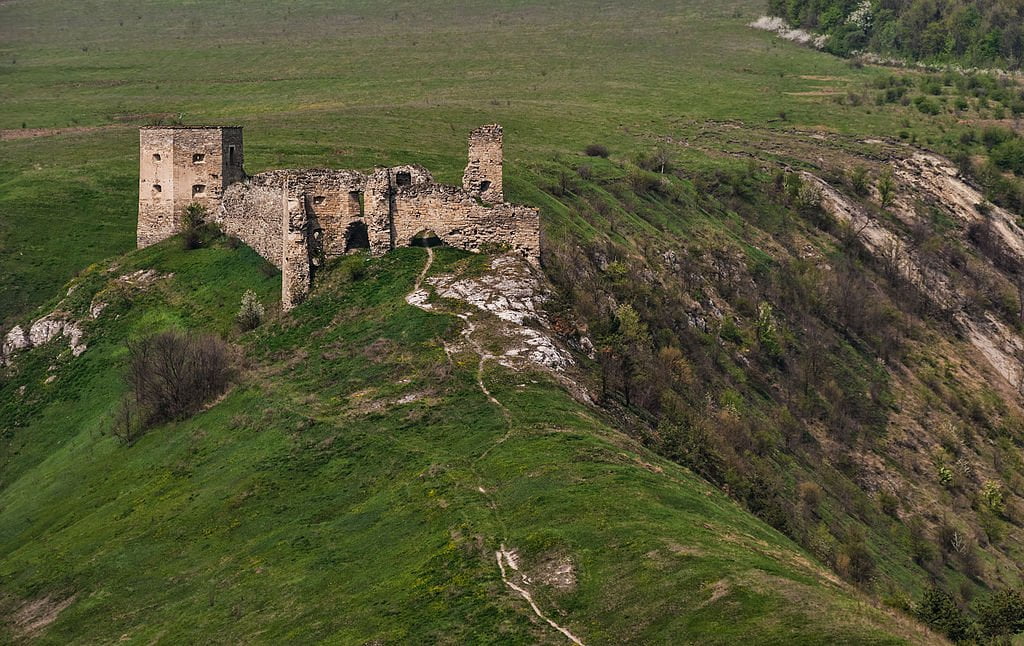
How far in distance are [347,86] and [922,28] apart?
93339 mm

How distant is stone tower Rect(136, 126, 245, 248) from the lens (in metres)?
60.3

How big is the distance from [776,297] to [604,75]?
230 ft

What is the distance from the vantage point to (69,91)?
132 metres

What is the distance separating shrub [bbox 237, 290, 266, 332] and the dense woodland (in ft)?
461

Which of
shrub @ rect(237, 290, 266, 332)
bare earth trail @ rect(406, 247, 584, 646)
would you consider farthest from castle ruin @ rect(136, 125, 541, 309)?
bare earth trail @ rect(406, 247, 584, 646)

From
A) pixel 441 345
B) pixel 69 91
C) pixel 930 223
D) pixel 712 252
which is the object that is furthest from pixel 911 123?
pixel 441 345

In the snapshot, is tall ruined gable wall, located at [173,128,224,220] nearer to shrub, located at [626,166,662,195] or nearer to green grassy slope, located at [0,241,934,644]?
green grassy slope, located at [0,241,934,644]

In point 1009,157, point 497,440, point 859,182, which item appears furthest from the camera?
point 1009,157

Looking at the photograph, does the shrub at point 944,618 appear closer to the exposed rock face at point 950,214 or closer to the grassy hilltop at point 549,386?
the grassy hilltop at point 549,386

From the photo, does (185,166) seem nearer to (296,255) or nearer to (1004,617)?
(296,255)

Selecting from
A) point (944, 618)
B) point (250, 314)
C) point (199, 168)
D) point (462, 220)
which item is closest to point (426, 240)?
point (462, 220)

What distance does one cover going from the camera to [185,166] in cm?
6075

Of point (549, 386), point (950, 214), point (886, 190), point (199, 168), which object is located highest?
point (199, 168)

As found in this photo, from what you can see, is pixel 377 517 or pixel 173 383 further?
pixel 173 383
